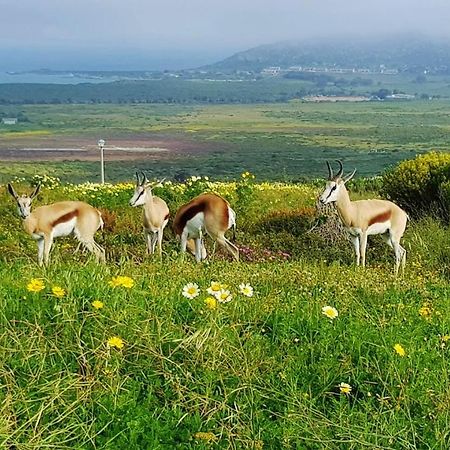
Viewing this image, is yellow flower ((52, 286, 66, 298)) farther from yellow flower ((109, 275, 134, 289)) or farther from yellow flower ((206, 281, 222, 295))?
yellow flower ((206, 281, 222, 295))

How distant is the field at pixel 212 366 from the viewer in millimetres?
4102

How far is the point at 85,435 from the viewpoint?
13.1ft

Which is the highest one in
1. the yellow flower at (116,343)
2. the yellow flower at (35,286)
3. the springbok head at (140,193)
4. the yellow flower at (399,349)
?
the yellow flower at (35,286)

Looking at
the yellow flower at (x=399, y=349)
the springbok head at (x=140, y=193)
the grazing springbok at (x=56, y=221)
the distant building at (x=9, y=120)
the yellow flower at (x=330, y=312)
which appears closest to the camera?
the yellow flower at (x=399, y=349)

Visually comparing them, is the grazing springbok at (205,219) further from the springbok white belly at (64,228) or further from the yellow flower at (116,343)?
the yellow flower at (116,343)

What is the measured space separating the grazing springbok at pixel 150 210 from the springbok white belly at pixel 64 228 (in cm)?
84

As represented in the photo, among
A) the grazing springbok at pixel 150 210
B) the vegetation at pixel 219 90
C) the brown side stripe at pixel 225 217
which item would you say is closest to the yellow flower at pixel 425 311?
the brown side stripe at pixel 225 217

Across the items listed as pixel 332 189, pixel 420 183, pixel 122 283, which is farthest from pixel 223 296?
pixel 420 183

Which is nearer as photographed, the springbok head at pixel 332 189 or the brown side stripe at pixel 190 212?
the brown side stripe at pixel 190 212

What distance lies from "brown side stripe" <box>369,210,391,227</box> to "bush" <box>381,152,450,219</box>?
10.3ft

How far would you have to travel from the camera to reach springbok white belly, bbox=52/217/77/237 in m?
9.78

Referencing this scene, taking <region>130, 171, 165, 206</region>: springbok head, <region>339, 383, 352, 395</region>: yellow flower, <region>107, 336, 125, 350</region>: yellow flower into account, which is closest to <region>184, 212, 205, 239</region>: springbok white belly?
<region>130, 171, 165, 206</region>: springbok head

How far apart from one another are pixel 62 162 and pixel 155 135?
2015 centimetres

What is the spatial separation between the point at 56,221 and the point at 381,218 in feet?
13.0
